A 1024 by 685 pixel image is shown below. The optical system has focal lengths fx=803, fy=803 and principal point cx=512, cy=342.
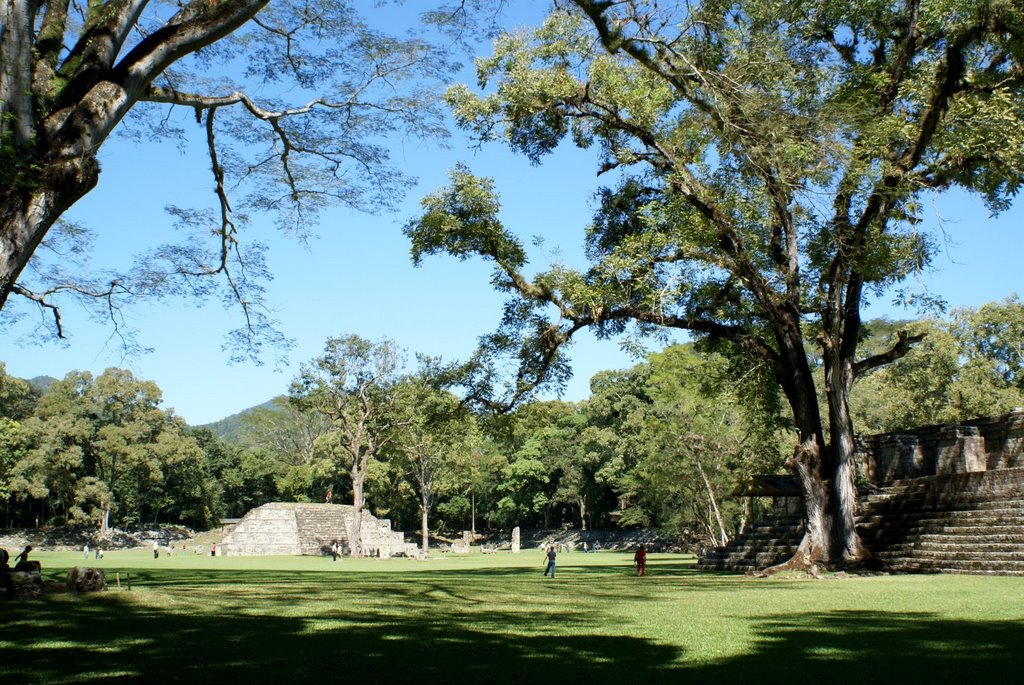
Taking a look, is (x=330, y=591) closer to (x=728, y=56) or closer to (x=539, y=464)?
(x=728, y=56)

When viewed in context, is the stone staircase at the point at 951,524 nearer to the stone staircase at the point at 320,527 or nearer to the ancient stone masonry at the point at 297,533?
the ancient stone masonry at the point at 297,533

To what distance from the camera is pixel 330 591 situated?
13.1 m

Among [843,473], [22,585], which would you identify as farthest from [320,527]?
[22,585]

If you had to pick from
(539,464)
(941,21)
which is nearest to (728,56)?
(941,21)

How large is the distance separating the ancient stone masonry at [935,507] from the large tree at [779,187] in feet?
5.11

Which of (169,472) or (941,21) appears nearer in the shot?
(941,21)

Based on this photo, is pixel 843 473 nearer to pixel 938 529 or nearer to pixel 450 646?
pixel 938 529

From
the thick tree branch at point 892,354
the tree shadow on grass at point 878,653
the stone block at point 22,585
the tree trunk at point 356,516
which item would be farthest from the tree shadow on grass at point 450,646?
the tree trunk at point 356,516

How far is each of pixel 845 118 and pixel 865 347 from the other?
48.2 metres

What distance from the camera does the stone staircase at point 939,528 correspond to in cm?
1488

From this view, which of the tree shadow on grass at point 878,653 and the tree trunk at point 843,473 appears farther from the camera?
the tree trunk at point 843,473

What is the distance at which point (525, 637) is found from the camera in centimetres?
723

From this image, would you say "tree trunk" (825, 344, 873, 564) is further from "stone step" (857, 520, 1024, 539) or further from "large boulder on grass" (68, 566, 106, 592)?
"large boulder on grass" (68, 566, 106, 592)

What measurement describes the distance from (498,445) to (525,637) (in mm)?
50341
